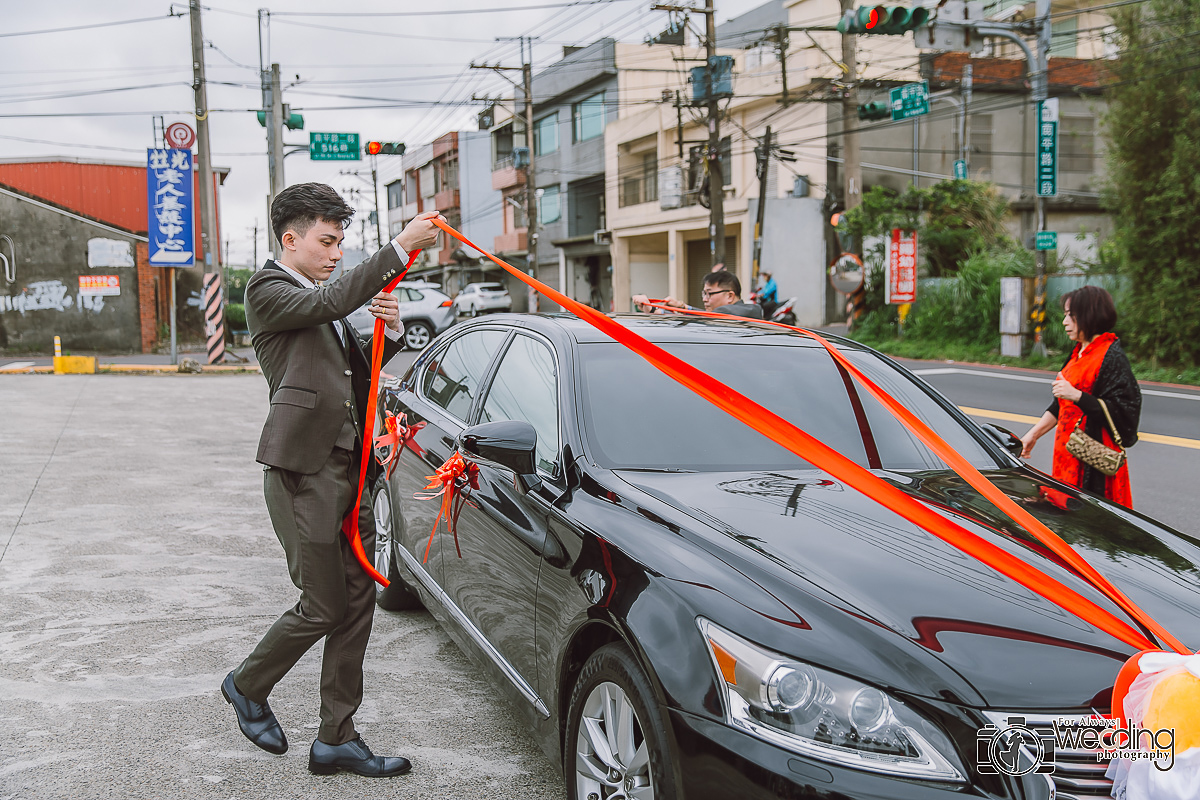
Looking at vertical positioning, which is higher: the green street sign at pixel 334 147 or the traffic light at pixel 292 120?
the traffic light at pixel 292 120

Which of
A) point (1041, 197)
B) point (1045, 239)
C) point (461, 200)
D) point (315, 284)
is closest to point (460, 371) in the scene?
point (315, 284)

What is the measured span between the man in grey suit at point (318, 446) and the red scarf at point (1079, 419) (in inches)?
128

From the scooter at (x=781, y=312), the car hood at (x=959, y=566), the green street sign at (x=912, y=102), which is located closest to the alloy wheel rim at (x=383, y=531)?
the car hood at (x=959, y=566)

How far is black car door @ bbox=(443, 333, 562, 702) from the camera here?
9.32 ft

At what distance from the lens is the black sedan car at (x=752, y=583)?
72.7 inches

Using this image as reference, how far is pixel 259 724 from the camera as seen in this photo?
10.3 feet

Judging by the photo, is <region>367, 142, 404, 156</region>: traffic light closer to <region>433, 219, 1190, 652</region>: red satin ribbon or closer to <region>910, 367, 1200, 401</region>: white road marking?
<region>910, 367, 1200, 401</region>: white road marking

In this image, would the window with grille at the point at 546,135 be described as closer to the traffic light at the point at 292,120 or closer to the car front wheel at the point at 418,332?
the traffic light at the point at 292,120

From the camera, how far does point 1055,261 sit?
18625 millimetres

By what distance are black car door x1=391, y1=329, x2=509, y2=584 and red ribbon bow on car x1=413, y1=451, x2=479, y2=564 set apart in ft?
0.28

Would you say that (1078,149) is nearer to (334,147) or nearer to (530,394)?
(334,147)

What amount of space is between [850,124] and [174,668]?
68.9ft

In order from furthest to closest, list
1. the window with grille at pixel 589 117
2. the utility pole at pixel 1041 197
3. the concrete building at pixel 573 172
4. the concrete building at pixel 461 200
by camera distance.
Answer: the concrete building at pixel 461 200 → the window with grille at pixel 589 117 → the concrete building at pixel 573 172 → the utility pole at pixel 1041 197

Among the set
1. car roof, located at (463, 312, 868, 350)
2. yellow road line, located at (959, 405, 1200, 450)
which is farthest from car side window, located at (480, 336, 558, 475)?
yellow road line, located at (959, 405, 1200, 450)
